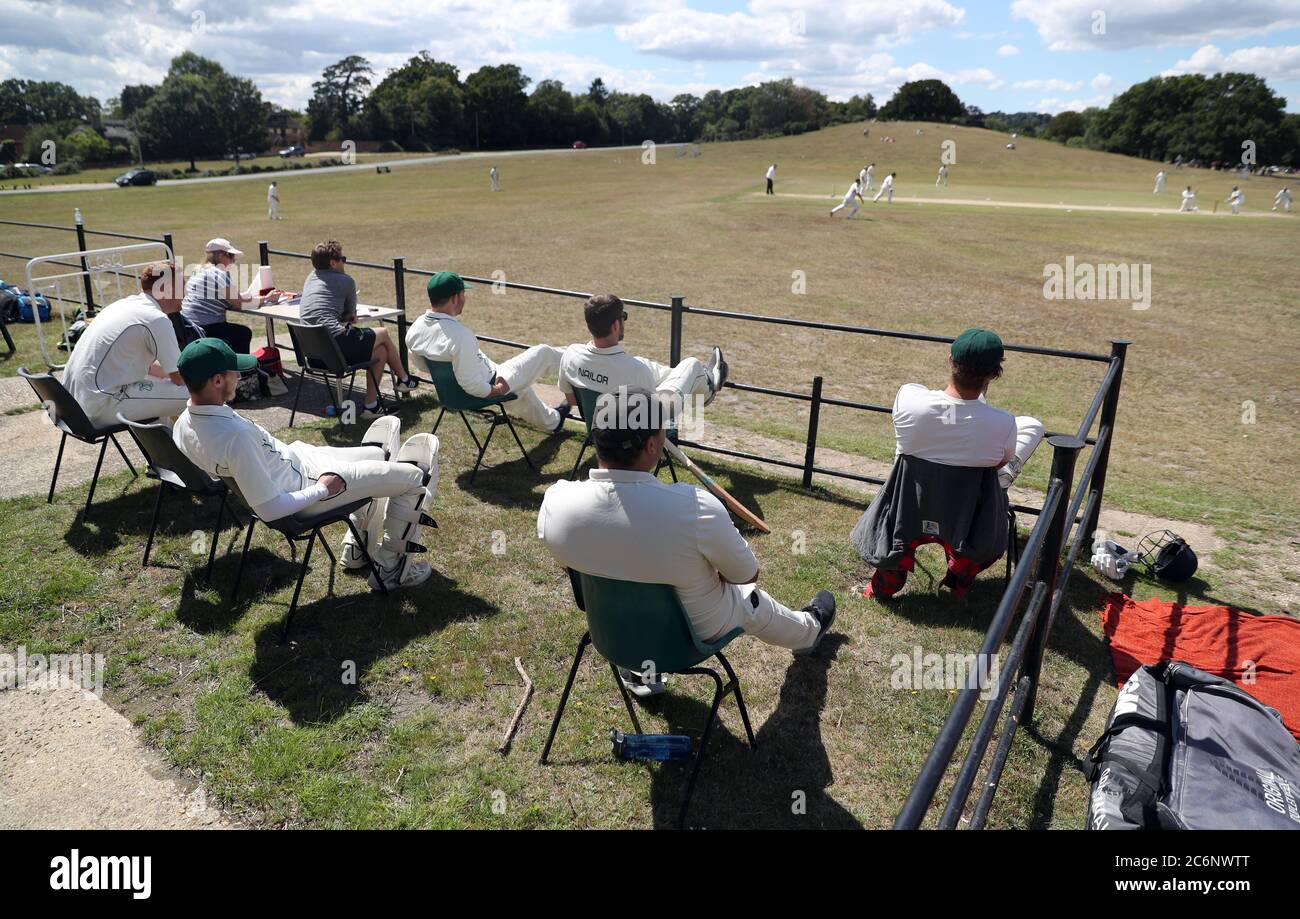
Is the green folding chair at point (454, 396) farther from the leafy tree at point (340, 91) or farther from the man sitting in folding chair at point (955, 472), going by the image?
the leafy tree at point (340, 91)

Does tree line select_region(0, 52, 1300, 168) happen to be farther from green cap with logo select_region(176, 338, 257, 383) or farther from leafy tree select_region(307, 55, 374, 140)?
green cap with logo select_region(176, 338, 257, 383)

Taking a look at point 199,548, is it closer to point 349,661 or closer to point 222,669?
point 222,669

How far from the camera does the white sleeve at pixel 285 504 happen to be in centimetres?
448

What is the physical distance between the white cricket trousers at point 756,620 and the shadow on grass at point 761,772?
377 millimetres

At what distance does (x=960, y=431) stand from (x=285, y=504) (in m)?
3.90

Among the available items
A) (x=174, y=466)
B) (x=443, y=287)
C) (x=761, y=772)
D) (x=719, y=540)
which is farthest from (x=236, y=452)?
(x=761, y=772)

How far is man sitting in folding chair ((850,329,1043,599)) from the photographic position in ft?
15.9

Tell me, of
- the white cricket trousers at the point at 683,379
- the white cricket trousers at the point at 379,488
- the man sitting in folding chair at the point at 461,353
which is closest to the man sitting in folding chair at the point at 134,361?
the man sitting in folding chair at the point at 461,353

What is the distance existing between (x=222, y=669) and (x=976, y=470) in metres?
4.56

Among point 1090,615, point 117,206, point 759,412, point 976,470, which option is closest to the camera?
point 976,470

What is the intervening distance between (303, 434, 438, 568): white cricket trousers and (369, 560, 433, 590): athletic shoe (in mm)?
40

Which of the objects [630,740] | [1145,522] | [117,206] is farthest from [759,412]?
[117,206]

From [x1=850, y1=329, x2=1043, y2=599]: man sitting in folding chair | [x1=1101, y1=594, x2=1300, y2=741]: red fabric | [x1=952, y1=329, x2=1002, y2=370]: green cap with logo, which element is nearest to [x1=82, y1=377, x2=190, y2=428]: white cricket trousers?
[x1=850, y1=329, x2=1043, y2=599]: man sitting in folding chair
